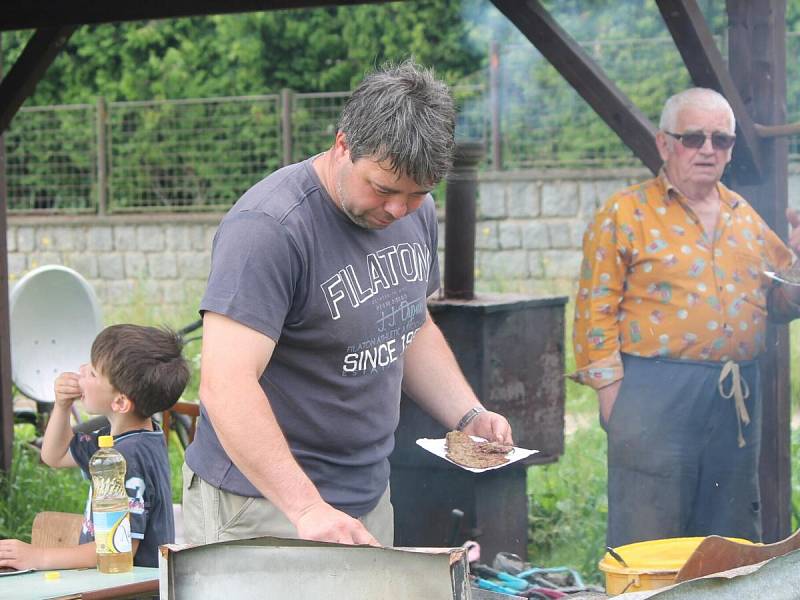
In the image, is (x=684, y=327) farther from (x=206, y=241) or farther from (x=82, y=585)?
(x=206, y=241)

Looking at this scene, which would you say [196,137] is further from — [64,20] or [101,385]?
[101,385]

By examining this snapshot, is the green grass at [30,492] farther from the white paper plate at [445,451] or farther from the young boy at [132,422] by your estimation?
the white paper plate at [445,451]

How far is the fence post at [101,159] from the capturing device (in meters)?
12.7

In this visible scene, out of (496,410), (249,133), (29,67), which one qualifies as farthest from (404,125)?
(249,133)

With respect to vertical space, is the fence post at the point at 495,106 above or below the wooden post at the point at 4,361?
above

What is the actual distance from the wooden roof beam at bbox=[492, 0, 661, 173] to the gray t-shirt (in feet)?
6.85

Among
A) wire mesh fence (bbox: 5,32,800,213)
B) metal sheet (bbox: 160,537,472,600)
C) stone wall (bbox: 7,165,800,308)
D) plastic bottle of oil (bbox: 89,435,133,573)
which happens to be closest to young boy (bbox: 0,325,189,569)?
plastic bottle of oil (bbox: 89,435,133,573)

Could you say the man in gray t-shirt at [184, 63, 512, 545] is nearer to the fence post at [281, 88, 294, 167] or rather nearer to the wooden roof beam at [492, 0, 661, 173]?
the wooden roof beam at [492, 0, 661, 173]

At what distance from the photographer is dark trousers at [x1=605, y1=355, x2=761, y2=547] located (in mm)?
4355

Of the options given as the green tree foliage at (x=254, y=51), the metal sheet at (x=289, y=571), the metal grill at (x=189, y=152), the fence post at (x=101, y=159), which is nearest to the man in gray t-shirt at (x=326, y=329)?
the metal sheet at (x=289, y=571)

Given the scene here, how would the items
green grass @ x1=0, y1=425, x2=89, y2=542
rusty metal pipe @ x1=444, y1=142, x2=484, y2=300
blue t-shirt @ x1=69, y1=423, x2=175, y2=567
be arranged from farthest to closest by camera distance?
green grass @ x1=0, y1=425, x2=89, y2=542, rusty metal pipe @ x1=444, y1=142, x2=484, y2=300, blue t-shirt @ x1=69, y1=423, x2=175, y2=567

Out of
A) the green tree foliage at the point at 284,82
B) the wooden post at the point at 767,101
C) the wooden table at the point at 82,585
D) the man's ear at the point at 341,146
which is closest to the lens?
the man's ear at the point at 341,146

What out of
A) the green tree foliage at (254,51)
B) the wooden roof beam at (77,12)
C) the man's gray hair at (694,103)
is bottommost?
the man's gray hair at (694,103)

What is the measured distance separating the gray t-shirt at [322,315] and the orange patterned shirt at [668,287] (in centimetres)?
167
